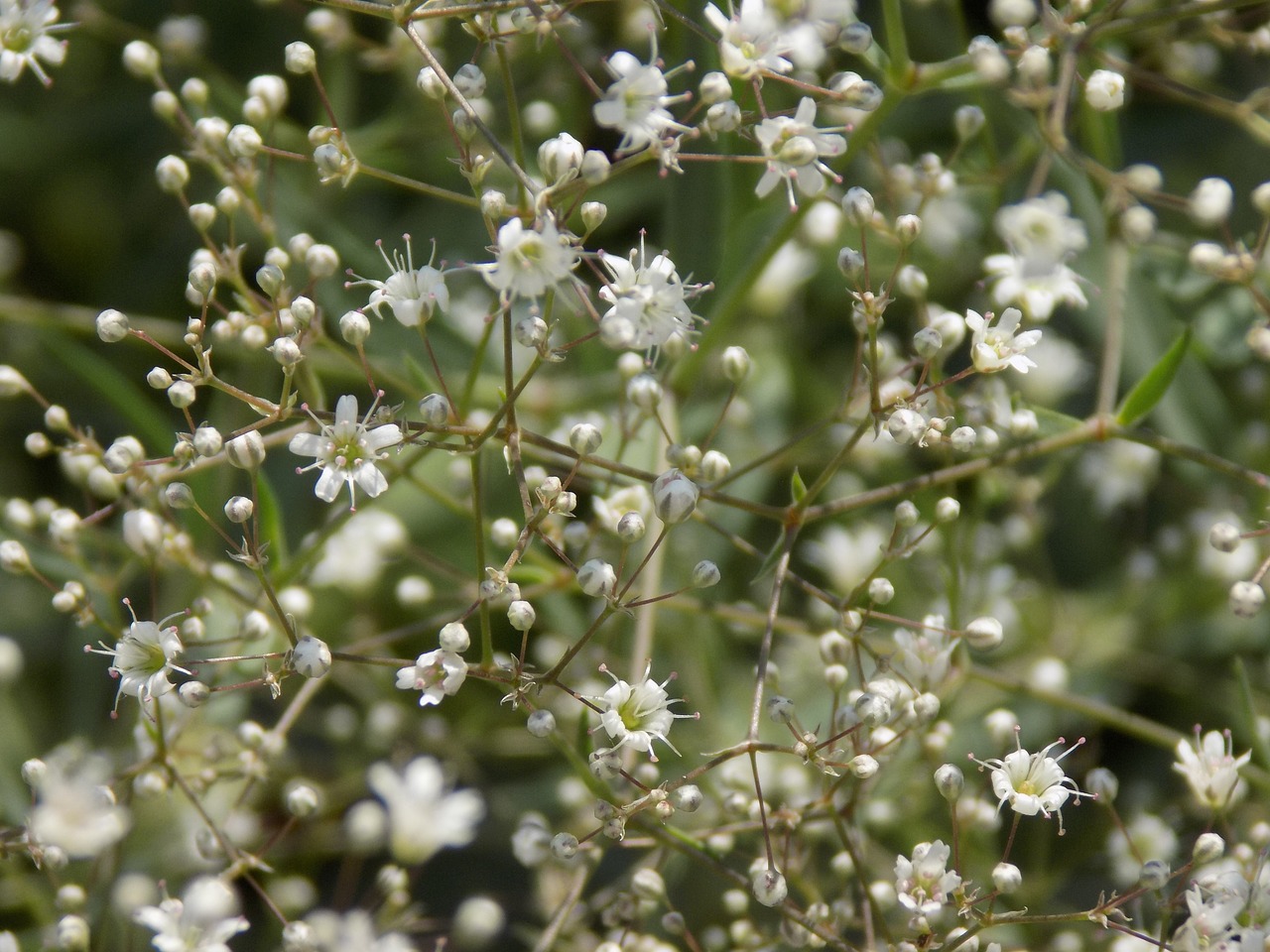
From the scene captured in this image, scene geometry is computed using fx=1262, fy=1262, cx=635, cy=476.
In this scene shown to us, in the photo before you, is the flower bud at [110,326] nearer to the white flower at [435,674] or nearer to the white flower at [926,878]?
the white flower at [435,674]

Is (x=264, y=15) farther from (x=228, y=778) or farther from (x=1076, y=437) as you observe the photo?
(x=1076, y=437)

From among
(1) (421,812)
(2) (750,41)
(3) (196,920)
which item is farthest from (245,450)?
(1) (421,812)

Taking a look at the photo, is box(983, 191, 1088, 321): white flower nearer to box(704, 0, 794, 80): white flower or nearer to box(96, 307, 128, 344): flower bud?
box(704, 0, 794, 80): white flower

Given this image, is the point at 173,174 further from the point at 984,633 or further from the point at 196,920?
the point at 984,633

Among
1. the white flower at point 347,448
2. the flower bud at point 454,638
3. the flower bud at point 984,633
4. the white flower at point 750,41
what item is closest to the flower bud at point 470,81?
the white flower at point 750,41

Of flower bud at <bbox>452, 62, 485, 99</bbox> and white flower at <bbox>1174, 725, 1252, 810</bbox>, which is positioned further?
white flower at <bbox>1174, 725, 1252, 810</bbox>

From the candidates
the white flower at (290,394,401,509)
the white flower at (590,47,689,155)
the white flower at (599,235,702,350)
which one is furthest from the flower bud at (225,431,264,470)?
the white flower at (590,47,689,155)

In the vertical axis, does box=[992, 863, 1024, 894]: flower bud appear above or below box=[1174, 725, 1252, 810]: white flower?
above
